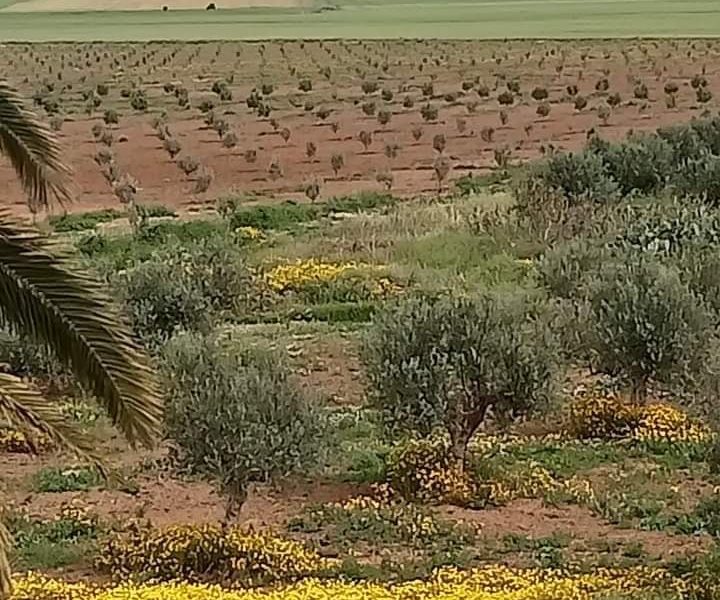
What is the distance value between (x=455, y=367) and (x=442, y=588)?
13.1 ft

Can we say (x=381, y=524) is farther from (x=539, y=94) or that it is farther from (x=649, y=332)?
(x=539, y=94)

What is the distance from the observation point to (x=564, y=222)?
28.9m

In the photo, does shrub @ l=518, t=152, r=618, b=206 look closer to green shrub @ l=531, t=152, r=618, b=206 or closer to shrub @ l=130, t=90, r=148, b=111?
green shrub @ l=531, t=152, r=618, b=206

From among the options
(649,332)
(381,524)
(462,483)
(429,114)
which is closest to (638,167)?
(649,332)

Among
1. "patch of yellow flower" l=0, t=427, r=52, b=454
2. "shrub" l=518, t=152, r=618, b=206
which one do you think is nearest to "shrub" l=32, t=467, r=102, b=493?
"patch of yellow flower" l=0, t=427, r=52, b=454

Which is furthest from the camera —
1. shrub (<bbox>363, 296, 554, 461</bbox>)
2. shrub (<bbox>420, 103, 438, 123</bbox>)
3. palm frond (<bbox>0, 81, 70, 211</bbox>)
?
shrub (<bbox>420, 103, 438, 123</bbox>)

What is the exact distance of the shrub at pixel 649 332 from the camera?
16.9 m

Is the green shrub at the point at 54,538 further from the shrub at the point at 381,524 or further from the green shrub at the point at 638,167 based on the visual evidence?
the green shrub at the point at 638,167

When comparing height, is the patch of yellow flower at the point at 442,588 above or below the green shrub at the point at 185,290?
above

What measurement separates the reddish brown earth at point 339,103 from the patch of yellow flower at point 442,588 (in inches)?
1008

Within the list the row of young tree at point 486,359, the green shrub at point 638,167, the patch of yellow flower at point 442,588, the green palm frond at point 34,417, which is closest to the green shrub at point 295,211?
the green shrub at point 638,167

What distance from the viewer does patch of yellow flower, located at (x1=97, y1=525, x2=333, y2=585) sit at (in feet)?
38.9

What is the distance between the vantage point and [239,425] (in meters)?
12.7

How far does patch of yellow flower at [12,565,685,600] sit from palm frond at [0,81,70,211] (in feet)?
10.9
